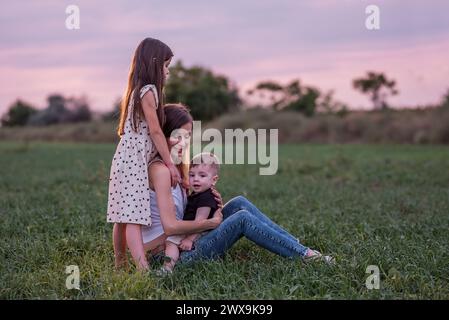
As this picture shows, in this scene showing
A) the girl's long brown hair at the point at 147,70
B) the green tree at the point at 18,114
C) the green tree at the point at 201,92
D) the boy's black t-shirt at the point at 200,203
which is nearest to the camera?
the girl's long brown hair at the point at 147,70

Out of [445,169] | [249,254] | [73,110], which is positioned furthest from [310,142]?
[73,110]

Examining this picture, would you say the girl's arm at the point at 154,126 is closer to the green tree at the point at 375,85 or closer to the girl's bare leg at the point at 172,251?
the girl's bare leg at the point at 172,251

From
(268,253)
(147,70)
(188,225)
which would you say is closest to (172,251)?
(188,225)

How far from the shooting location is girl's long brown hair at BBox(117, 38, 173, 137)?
392cm

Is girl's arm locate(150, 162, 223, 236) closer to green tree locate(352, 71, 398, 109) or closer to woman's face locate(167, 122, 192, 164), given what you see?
woman's face locate(167, 122, 192, 164)

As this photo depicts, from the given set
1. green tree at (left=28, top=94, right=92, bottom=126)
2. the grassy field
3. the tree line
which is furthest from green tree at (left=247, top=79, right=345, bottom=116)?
the grassy field

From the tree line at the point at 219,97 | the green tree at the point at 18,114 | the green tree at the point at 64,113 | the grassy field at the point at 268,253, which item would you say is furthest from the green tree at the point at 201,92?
the grassy field at the point at 268,253

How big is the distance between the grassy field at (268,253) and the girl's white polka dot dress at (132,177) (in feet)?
1.41

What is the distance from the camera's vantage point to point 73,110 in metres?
52.0

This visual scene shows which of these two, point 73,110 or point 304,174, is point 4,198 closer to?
point 304,174

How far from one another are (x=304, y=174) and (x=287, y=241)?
24.4ft

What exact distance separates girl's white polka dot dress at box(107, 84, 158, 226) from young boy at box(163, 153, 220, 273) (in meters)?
0.29

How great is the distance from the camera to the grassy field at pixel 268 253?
3.50 metres

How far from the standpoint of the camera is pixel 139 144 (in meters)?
3.93
